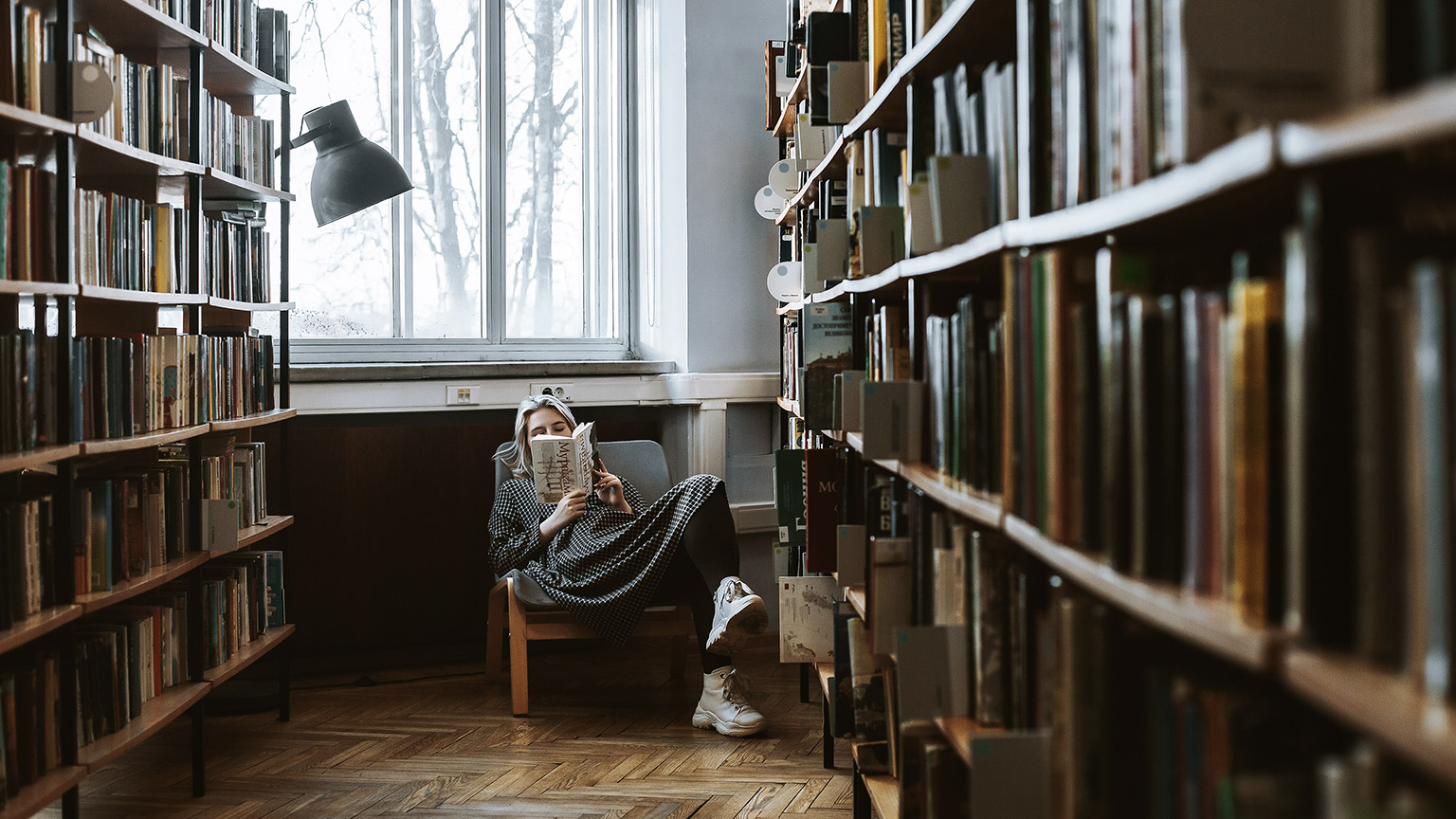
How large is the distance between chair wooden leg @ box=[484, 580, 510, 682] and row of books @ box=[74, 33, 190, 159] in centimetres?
146

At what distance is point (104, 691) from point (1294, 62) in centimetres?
227

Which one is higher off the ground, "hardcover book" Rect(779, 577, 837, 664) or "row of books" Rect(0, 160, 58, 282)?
"row of books" Rect(0, 160, 58, 282)

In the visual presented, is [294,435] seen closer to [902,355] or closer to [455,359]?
[455,359]

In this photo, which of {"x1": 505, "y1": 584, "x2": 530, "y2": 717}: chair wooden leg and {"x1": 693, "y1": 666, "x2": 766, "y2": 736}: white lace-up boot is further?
{"x1": 505, "y1": 584, "x2": 530, "y2": 717}: chair wooden leg

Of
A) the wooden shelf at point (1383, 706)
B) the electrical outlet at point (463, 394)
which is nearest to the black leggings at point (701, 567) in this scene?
the electrical outlet at point (463, 394)

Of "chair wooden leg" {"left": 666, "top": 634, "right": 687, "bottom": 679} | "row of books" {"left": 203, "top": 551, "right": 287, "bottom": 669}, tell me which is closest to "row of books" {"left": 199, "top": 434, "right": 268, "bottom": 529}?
"row of books" {"left": 203, "top": 551, "right": 287, "bottom": 669}

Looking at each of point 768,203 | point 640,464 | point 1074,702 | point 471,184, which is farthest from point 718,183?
point 1074,702

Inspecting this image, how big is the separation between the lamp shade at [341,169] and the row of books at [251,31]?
0.27 m

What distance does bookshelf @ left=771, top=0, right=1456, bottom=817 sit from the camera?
1.79 ft

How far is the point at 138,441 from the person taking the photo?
2.10 m

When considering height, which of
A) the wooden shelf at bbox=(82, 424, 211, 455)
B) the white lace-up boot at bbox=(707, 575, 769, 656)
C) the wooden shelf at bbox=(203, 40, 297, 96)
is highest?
the wooden shelf at bbox=(203, 40, 297, 96)

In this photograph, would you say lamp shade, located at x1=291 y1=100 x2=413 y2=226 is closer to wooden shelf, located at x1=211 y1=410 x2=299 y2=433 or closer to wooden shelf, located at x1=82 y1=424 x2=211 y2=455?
wooden shelf, located at x1=211 y1=410 x2=299 y2=433

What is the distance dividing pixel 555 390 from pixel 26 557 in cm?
188

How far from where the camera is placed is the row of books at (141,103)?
2055 millimetres
